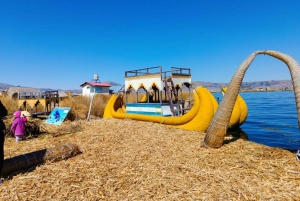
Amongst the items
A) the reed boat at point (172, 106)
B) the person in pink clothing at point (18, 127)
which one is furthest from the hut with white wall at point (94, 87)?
the person in pink clothing at point (18, 127)

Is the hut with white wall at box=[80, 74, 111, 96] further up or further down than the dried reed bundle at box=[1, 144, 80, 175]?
further up

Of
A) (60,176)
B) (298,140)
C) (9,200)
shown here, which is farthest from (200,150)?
(298,140)

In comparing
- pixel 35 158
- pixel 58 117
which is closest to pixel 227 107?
pixel 35 158

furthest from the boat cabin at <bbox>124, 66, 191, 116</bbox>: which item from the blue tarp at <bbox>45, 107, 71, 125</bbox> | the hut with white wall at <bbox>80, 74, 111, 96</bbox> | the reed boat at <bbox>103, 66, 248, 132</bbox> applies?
the hut with white wall at <bbox>80, 74, 111, 96</bbox>

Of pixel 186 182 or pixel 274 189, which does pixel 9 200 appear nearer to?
pixel 186 182

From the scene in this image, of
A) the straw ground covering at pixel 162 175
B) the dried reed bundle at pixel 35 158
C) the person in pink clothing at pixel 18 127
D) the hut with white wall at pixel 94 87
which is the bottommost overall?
the straw ground covering at pixel 162 175

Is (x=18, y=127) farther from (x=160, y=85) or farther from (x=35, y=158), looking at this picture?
(x=160, y=85)

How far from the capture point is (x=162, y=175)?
4652 mm

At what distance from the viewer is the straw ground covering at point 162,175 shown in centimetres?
383

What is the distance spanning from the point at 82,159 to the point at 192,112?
6.52 metres

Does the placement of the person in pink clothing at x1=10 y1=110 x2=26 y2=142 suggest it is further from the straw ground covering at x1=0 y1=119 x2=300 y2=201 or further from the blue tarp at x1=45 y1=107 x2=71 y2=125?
the blue tarp at x1=45 y1=107 x2=71 y2=125

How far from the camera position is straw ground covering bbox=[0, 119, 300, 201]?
3832mm

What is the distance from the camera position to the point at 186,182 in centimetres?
429

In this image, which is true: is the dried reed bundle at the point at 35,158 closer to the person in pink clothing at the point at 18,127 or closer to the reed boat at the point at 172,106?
Result: the person in pink clothing at the point at 18,127
